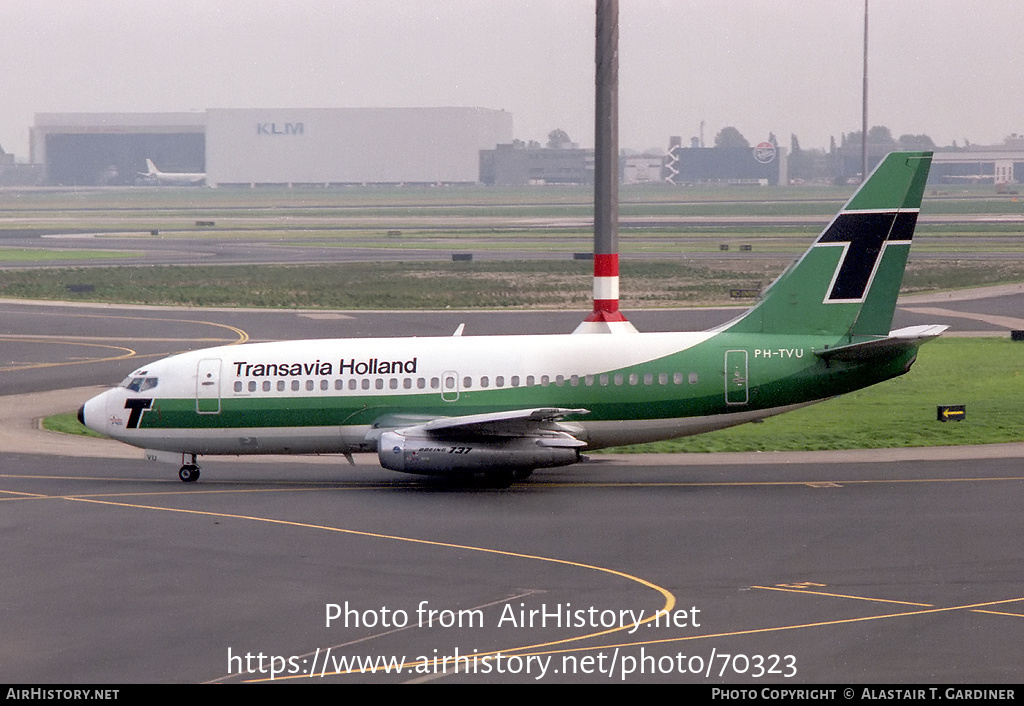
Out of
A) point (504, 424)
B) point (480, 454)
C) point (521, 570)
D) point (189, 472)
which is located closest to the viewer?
point (521, 570)

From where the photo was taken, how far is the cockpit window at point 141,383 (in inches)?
1313

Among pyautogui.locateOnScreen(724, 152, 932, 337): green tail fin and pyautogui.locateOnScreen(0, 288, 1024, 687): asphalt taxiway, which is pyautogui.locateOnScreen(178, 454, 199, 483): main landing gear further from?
pyautogui.locateOnScreen(724, 152, 932, 337): green tail fin

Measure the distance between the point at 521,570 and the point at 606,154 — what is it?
81.1ft

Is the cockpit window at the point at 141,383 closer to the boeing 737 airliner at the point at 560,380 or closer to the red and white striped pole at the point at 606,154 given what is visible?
the boeing 737 airliner at the point at 560,380

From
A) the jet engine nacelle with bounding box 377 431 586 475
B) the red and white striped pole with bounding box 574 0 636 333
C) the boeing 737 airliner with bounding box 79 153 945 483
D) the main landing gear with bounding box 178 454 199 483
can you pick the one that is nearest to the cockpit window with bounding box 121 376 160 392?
the boeing 737 airliner with bounding box 79 153 945 483

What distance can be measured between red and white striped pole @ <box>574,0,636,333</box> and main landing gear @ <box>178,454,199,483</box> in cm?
1537

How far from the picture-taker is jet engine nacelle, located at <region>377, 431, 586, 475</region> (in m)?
30.6

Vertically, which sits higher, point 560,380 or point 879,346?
point 879,346

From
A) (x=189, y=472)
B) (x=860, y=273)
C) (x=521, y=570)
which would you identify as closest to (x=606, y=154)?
(x=860, y=273)

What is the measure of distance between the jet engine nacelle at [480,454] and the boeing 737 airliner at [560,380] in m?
0.03

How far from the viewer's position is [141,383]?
33.5 metres

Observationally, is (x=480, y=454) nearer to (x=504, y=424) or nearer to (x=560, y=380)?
(x=504, y=424)
